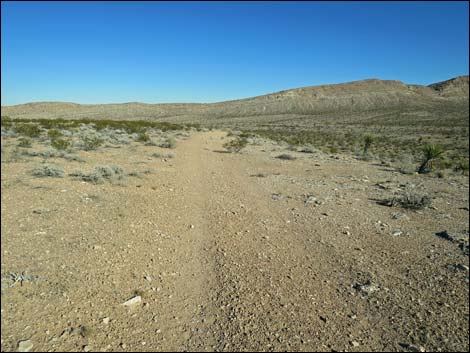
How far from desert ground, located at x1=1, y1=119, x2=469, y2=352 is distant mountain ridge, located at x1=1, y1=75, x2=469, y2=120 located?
91.9 metres

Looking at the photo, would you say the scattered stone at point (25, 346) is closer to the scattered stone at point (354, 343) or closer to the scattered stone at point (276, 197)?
the scattered stone at point (354, 343)

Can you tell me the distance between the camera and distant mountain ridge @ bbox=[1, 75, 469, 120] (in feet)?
344

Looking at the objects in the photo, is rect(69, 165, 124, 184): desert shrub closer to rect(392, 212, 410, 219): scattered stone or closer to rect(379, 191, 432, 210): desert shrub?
rect(392, 212, 410, 219): scattered stone

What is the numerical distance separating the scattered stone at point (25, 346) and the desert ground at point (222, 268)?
2cm

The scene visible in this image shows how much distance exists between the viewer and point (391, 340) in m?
3.49

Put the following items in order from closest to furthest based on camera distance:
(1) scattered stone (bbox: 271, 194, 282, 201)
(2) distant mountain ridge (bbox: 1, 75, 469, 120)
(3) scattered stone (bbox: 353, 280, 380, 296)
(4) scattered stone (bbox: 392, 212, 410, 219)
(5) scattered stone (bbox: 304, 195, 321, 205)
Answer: (3) scattered stone (bbox: 353, 280, 380, 296), (4) scattered stone (bbox: 392, 212, 410, 219), (5) scattered stone (bbox: 304, 195, 321, 205), (1) scattered stone (bbox: 271, 194, 282, 201), (2) distant mountain ridge (bbox: 1, 75, 469, 120)

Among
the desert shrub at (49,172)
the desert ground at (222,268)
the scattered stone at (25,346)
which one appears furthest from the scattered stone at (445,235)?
the desert shrub at (49,172)

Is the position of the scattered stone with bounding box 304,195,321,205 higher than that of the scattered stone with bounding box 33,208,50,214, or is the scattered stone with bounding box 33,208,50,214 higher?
the scattered stone with bounding box 33,208,50,214

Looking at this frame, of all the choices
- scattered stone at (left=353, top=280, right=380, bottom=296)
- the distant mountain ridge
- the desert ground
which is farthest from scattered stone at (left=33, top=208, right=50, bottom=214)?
the distant mountain ridge

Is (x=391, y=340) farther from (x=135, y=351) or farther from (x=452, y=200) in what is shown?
(x=452, y=200)

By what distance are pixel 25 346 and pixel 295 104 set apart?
396ft

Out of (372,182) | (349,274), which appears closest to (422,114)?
(372,182)

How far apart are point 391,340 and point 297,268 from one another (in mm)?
1719

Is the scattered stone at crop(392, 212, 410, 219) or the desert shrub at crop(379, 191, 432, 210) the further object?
the desert shrub at crop(379, 191, 432, 210)
